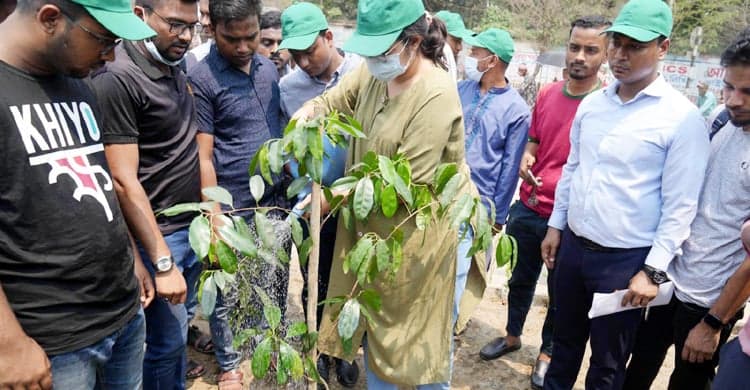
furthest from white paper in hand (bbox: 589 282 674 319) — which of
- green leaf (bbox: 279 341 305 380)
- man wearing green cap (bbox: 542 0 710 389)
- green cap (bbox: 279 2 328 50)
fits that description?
green cap (bbox: 279 2 328 50)

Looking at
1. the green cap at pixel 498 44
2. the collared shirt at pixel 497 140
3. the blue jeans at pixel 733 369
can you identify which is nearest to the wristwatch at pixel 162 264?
the collared shirt at pixel 497 140

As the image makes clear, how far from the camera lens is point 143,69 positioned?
74.8 inches

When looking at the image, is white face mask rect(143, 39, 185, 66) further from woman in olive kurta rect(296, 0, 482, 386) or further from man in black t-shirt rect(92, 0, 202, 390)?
woman in olive kurta rect(296, 0, 482, 386)

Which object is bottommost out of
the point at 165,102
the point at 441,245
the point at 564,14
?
the point at 564,14

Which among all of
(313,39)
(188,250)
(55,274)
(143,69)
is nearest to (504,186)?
(313,39)

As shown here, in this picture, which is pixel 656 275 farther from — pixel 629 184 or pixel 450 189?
pixel 450 189

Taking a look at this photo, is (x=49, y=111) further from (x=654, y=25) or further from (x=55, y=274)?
(x=654, y=25)

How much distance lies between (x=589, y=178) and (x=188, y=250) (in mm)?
1750

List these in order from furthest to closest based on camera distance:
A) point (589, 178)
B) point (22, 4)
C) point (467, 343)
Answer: point (467, 343) < point (589, 178) < point (22, 4)

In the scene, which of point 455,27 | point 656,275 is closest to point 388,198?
point 656,275

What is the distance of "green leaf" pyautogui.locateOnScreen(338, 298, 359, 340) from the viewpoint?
5.06 ft

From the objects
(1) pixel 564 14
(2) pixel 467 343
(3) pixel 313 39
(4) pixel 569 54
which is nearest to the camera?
(3) pixel 313 39

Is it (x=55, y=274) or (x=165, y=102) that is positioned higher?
A: (x=165, y=102)

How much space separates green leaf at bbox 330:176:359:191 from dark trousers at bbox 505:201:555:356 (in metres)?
1.67
